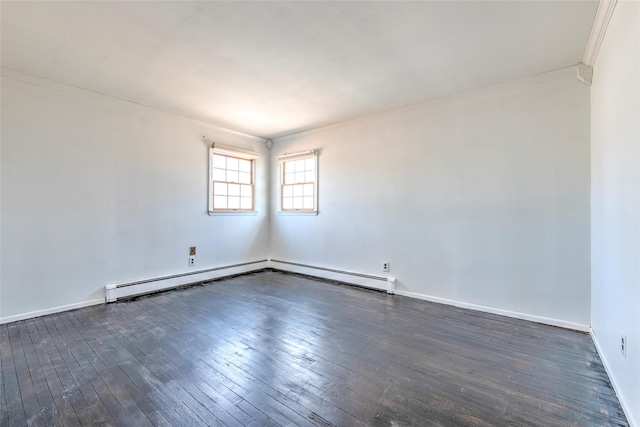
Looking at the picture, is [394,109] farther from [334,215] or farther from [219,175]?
[219,175]

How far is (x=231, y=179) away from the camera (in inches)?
207

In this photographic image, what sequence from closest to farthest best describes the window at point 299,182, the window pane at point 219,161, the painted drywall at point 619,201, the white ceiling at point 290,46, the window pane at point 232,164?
the painted drywall at point 619,201, the white ceiling at point 290,46, the window pane at point 219,161, the window at point 299,182, the window pane at point 232,164

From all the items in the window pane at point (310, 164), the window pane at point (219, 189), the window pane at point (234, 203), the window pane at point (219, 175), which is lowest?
the window pane at point (234, 203)

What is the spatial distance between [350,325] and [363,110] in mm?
2912

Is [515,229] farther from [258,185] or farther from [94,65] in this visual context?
[94,65]

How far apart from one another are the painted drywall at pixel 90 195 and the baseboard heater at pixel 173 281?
0.33 feet

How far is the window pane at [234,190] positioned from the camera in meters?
5.25

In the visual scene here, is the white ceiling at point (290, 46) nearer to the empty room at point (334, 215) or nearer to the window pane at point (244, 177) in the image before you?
the empty room at point (334, 215)

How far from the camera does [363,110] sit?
4098 millimetres

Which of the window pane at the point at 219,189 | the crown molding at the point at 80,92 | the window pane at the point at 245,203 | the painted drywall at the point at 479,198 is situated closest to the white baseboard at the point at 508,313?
the painted drywall at the point at 479,198

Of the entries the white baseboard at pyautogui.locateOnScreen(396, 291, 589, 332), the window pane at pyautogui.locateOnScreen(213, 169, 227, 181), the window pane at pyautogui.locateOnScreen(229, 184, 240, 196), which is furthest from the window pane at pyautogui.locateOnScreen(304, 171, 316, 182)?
the white baseboard at pyautogui.locateOnScreen(396, 291, 589, 332)

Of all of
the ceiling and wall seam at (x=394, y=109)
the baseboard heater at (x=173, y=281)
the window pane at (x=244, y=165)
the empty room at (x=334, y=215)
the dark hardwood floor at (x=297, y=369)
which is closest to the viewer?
the dark hardwood floor at (x=297, y=369)

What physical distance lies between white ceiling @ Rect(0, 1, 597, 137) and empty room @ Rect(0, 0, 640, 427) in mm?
23

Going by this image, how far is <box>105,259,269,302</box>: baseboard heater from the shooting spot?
3695 mm
